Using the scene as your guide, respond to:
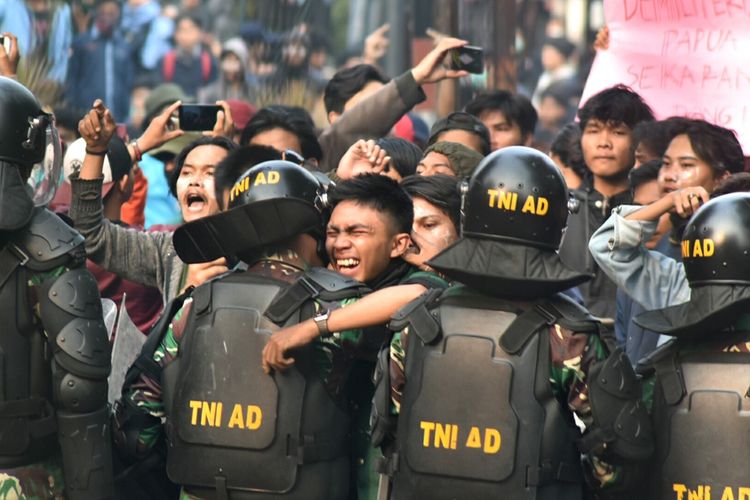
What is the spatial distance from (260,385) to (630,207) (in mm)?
1829

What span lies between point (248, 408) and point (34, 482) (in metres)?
0.84

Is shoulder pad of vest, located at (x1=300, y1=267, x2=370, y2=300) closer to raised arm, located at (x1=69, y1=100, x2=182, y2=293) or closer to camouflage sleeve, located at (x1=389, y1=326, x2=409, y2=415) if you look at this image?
camouflage sleeve, located at (x1=389, y1=326, x2=409, y2=415)

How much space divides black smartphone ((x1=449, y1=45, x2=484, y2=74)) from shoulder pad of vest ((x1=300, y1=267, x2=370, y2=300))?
2.97 meters

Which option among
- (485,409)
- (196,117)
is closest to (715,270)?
(485,409)

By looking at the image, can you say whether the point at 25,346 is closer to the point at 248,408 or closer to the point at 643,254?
the point at 248,408

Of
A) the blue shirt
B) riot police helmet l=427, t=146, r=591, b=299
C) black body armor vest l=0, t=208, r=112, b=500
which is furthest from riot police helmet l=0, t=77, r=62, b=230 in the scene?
the blue shirt

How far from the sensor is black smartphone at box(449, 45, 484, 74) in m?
8.72

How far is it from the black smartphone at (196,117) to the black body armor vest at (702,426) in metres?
3.57

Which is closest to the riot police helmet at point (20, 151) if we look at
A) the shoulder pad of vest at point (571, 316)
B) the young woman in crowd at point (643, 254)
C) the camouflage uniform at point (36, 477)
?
the camouflage uniform at point (36, 477)

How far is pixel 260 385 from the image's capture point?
19.2 feet

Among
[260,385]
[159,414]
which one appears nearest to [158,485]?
[159,414]

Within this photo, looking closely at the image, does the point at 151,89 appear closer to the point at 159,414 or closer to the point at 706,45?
the point at 706,45

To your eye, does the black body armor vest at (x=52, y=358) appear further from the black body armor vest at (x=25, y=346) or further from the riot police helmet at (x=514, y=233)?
the riot police helmet at (x=514, y=233)

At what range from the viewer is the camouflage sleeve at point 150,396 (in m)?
6.05
